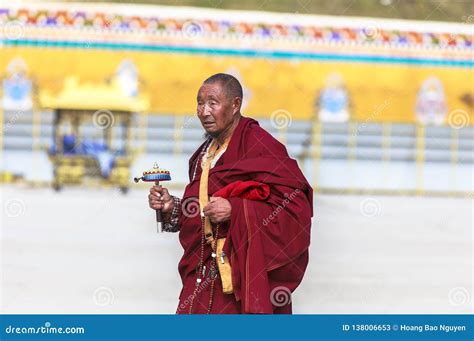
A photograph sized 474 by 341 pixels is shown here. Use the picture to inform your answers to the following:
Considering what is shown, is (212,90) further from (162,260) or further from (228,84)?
(162,260)

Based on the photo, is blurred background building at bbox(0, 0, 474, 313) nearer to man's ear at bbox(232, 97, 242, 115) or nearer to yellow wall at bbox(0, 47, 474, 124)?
yellow wall at bbox(0, 47, 474, 124)

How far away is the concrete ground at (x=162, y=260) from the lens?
666cm

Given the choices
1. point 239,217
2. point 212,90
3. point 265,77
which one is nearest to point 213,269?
point 239,217

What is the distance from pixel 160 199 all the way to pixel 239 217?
0.29m

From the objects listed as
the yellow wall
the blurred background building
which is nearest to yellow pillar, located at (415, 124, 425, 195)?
the blurred background building

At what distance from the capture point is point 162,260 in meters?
8.63

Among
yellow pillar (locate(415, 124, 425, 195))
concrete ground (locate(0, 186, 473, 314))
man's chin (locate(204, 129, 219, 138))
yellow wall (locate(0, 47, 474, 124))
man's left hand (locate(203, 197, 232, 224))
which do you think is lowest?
concrete ground (locate(0, 186, 473, 314))

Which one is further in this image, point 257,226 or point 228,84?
point 228,84

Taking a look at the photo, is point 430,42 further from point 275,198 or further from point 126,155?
point 275,198

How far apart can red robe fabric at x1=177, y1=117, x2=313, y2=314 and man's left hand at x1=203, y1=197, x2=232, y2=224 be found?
0.8 inches

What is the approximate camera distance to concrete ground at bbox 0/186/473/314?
666cm

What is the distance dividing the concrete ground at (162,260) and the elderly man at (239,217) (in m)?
2.64
